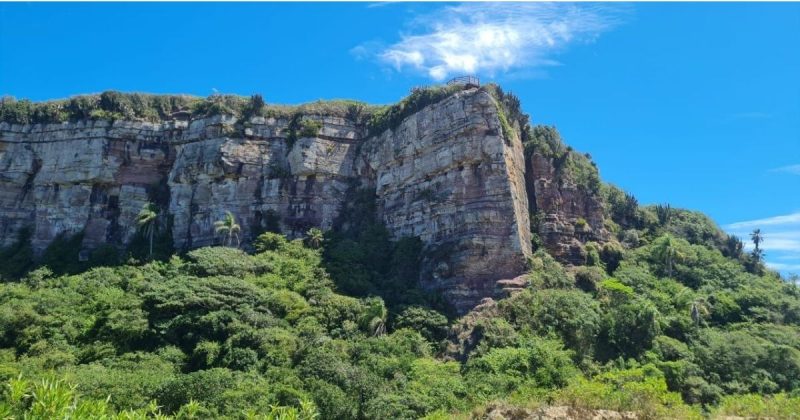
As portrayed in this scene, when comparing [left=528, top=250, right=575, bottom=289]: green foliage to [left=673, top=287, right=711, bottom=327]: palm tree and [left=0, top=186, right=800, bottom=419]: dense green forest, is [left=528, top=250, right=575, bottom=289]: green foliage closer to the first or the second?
[left=0, top=186, right=800, bottom=419]: dense green forest

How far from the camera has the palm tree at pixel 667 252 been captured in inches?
1655

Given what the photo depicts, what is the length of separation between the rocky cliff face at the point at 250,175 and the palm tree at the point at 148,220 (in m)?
1.26

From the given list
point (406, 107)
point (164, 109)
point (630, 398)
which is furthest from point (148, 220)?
point (630, 398)

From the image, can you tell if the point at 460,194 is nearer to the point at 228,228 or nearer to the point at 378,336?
the point at 378,336

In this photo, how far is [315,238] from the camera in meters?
42.9

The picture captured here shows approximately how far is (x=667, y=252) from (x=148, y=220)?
117 ft

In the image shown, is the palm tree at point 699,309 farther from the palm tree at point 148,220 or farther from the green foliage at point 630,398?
the palm tree at point 148,220

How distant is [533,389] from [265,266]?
62.5 ft

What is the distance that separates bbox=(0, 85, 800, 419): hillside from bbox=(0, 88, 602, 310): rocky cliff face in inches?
6.4

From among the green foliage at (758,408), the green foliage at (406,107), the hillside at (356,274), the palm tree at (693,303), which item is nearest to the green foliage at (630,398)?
the hillside at (356,274)

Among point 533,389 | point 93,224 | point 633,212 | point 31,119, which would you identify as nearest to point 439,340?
point 533,389

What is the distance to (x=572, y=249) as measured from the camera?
4097 cm

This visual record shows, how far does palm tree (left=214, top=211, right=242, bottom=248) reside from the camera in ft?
141

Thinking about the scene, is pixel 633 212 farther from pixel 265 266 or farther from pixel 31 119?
pixel 31 119
